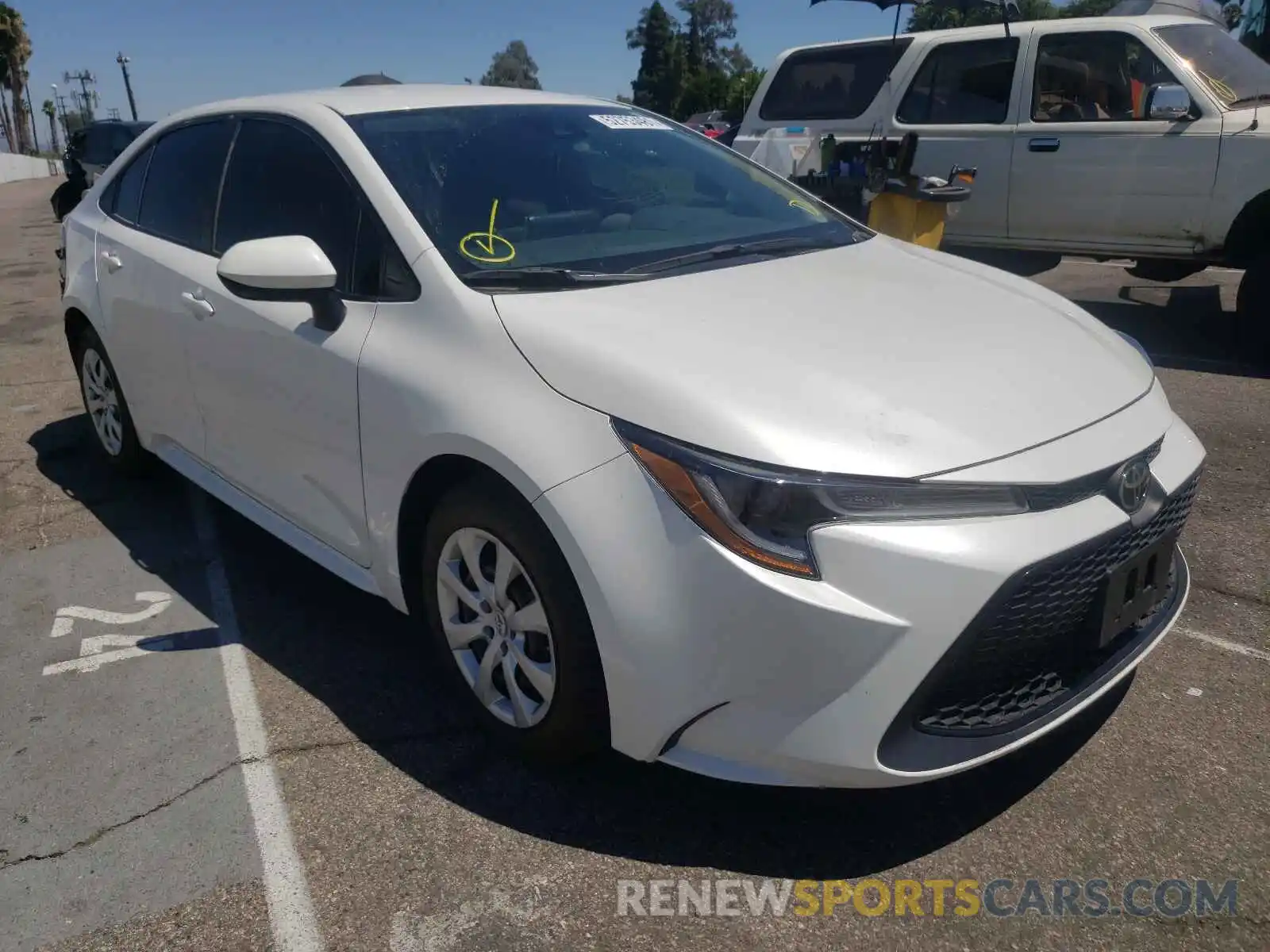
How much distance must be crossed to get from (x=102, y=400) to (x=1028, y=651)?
4.19 m

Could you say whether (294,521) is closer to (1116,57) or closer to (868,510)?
(868,510)

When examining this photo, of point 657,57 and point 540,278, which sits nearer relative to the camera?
point 540,278

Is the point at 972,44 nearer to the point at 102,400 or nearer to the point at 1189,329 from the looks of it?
the point at 1189,329

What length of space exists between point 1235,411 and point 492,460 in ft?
15.1

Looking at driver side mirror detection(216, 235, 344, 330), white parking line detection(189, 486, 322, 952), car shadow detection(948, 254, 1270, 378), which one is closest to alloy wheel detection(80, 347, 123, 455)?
white parking line detection(189, 486, 322, 952)

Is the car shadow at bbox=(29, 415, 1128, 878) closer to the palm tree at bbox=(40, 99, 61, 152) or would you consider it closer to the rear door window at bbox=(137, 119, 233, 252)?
the rear door window at bbox=(137, 119, 233, 252)

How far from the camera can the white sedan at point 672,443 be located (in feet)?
6.77

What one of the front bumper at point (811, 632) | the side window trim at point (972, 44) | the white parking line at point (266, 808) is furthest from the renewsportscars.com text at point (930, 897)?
the side window trim at point (972, 44)

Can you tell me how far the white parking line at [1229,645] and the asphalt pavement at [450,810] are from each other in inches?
0.4

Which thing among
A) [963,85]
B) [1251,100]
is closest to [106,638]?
[963,85]

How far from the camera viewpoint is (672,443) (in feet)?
7.01

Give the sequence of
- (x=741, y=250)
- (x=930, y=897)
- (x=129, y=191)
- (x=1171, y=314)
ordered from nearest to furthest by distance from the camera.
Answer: (x=930, y=897), (x=741, y=250), (x=129, y=191), (x=1171, y=314)

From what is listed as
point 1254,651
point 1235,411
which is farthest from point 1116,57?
point 1254,651

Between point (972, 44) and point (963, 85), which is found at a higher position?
point (972, 44)
